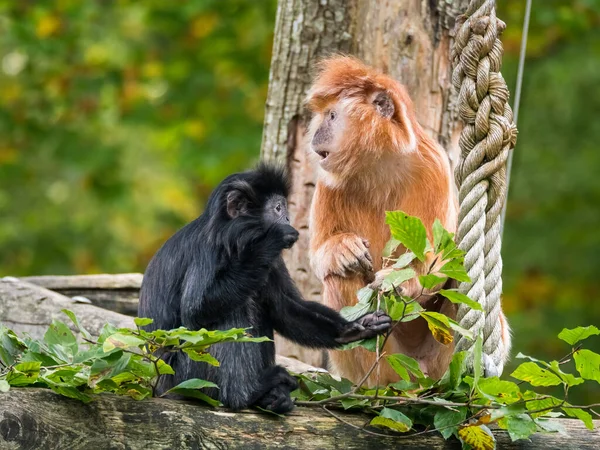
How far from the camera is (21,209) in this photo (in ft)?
33.4

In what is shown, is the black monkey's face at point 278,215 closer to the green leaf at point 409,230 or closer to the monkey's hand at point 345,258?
the monkey's hand at point 345,258

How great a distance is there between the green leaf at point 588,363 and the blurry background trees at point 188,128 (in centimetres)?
634

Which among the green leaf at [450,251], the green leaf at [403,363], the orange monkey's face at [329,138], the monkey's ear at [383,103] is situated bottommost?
the green leaf at [403,363]

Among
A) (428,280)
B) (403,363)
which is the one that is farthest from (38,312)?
(428,280)

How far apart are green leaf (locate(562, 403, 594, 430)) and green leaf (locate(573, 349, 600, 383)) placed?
112 mm

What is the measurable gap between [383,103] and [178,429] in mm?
1802

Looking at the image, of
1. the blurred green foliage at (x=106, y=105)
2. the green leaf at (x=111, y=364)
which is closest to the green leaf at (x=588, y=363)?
the green leaf at (x=111, y=364)

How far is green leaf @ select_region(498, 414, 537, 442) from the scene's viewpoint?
2627mm

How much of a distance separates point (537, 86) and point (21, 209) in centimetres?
578

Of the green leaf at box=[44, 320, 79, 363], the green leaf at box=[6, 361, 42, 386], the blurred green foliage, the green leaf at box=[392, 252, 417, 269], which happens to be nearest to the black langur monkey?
the green leaf at box=[392, 252, 417, 269]

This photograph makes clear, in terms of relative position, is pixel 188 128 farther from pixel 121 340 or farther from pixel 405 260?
pixel 121 340

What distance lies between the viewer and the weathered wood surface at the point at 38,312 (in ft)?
14.9

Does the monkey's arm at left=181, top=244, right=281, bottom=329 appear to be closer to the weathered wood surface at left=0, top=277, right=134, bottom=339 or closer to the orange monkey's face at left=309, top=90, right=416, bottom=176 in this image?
the orange monkey's face at left=309, top=90, right=416, bottom=176

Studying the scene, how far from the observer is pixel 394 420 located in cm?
274
